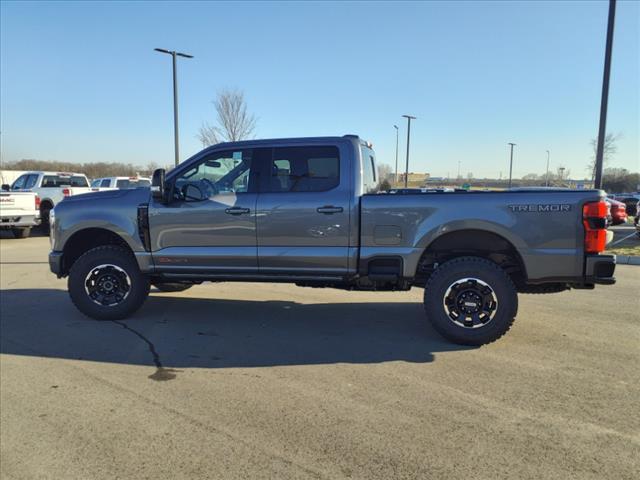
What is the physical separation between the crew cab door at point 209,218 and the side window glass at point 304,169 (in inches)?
11.4

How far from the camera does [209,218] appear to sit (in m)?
5.25

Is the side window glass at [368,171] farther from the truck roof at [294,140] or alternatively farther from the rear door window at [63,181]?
the rear door window at [63,181]

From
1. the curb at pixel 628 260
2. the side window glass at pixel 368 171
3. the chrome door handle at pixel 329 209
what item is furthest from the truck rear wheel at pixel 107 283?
the curb at pixel 628 260

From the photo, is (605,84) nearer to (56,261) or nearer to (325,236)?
(325,236)

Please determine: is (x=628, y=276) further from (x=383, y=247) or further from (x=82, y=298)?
(x=82, y=298)

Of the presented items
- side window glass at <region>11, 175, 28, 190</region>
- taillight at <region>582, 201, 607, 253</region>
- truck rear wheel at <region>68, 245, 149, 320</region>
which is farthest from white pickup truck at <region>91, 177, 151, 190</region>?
taillight at <region>582, 201, 607, 253</region>

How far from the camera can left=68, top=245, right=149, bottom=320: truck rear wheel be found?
5523 mm

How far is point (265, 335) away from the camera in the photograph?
5.02 meters

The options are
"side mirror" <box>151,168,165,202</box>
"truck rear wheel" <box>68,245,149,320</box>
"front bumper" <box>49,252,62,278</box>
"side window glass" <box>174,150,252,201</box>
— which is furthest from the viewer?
"front bumper" <box>49,252,62,278</box>

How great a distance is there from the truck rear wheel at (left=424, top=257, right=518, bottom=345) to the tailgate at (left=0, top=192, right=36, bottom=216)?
47.6 feet

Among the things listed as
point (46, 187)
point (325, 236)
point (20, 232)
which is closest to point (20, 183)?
point (46, 187)

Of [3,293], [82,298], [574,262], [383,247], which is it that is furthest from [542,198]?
[3,293]

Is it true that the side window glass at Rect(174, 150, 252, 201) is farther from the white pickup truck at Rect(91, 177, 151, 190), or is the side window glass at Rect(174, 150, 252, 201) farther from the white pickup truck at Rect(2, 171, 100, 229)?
the white pickup truck at Rect(91, 177, 151, 190)

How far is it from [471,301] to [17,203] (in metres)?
15.0
